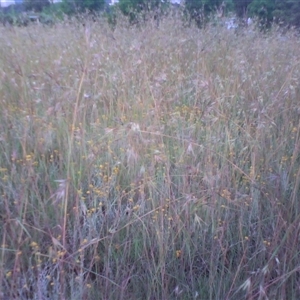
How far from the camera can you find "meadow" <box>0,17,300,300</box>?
6.55 ft

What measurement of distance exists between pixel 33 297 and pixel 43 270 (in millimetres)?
109

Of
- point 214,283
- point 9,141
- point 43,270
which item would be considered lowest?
point 214,283

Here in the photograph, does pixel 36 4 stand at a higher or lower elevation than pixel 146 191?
lower

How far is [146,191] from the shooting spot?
93.7 inches

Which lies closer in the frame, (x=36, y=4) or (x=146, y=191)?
(x=146, y=191)

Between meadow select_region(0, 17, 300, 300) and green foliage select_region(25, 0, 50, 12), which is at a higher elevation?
meadow select_region(0, 17, 300, 300)

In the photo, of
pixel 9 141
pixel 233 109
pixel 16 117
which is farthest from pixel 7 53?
pixel 233 109

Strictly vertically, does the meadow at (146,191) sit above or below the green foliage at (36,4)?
above

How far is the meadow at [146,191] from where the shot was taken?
2.00 meters

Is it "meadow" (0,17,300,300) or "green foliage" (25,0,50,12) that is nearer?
"meadow" (0,17,300,300)

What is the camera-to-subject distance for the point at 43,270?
1.95 m

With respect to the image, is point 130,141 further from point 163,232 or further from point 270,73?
point 270,73

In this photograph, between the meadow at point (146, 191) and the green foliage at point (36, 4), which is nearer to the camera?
the meadow at point (146, 191)

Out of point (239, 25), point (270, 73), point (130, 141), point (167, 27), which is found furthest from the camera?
point (239, 25)
